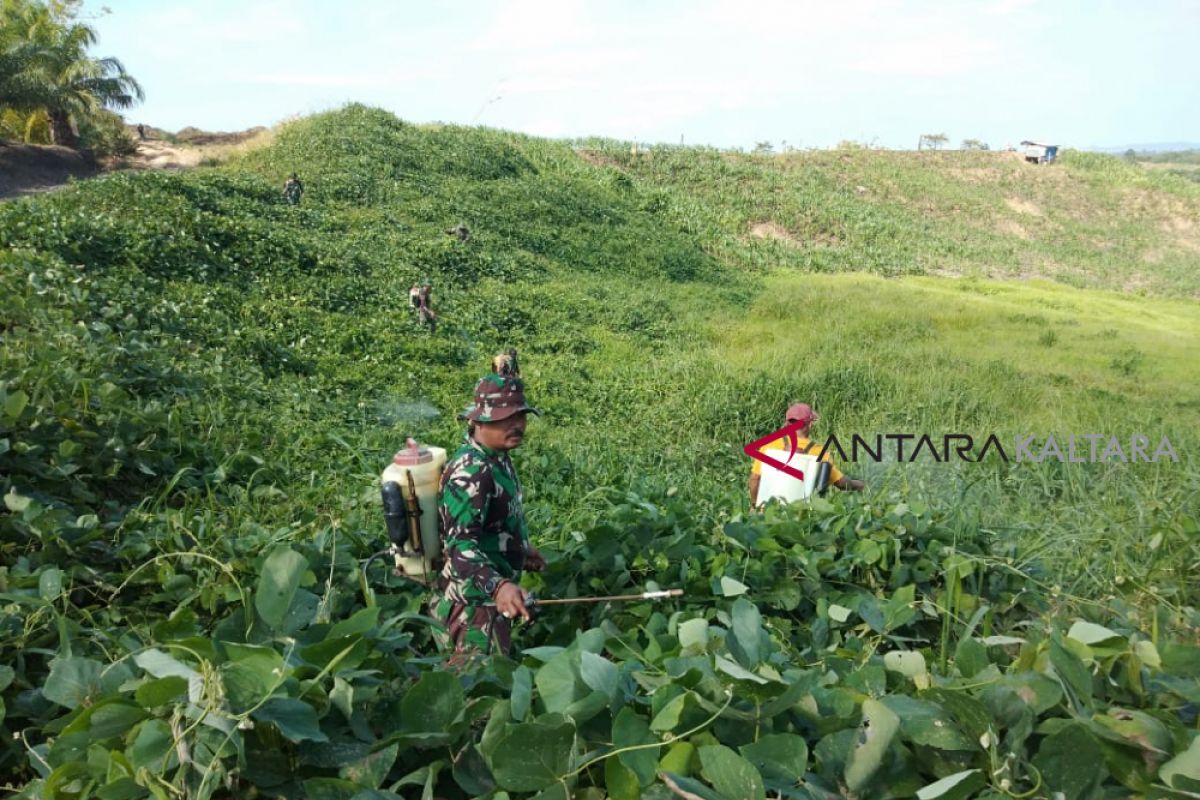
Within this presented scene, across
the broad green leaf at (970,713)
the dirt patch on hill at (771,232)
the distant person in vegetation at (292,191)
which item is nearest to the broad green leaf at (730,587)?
the broad green leaf at (970,713)

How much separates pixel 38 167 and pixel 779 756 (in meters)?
25.4

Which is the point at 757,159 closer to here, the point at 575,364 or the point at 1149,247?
the point at 1149,247

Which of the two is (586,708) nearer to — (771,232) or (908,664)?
(908,664)

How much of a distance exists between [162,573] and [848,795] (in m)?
2.89

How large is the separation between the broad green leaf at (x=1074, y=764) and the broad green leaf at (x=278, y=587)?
126cm

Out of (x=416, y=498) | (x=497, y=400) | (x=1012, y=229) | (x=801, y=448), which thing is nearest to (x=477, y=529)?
(x=416, y=498)

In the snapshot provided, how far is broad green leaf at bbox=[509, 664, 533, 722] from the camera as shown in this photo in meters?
1.40

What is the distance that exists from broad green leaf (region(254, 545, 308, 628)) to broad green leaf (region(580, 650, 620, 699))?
1.80 feet

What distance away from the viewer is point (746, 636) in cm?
159

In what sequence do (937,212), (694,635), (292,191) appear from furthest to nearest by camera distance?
(937,212), (292,191), (694,635)

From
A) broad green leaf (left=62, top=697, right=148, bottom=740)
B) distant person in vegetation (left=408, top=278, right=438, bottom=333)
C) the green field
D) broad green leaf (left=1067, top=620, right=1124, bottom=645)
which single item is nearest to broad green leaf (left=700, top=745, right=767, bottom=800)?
the green field

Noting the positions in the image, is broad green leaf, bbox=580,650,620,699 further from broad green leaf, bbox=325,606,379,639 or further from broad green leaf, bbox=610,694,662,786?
broad green leaf, bbox=325,606,379,639

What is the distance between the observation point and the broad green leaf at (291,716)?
1.22m

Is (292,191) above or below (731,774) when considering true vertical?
above
